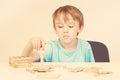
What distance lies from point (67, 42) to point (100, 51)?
27 cm

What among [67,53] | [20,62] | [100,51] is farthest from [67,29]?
[20,62]

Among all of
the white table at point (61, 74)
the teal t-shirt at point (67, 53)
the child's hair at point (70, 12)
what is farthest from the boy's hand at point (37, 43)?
the white table at point (61, 74)

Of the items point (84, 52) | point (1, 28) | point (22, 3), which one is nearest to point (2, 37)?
point (1, 28)

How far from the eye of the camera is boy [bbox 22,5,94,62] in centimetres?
235

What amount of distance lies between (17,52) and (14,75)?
2.65 ft

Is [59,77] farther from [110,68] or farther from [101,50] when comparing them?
[101,50]

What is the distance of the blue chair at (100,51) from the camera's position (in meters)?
2.37

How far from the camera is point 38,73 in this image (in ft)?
5.48

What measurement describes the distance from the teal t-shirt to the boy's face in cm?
6

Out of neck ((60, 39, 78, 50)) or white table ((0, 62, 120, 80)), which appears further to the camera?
neck ((60, 39, 78, 50))

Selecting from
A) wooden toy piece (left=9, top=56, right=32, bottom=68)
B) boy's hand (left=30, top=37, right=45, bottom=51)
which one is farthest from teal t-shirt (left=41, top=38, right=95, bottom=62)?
wooden toy piece (left=9, top=56, right=32, bottom=68)

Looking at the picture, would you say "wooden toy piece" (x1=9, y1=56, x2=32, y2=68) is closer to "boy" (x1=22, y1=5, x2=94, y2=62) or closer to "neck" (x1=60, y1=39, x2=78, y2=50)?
"boy" (x1=22, y1=5, x2=94, y2=62)

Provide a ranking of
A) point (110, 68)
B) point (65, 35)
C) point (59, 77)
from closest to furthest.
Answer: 1. point (59, 77)
2. point (110, 68)
3. point (65, 35)

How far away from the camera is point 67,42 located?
2.39 m
